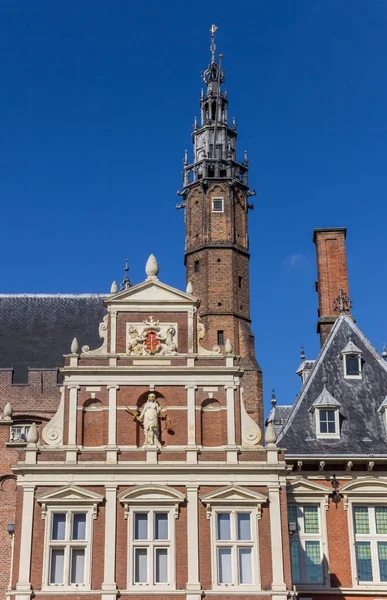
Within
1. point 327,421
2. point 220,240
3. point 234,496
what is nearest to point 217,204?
point 220,240

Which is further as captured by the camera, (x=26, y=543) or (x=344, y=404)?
(x=344, y=404)

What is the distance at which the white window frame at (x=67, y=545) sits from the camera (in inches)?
1112

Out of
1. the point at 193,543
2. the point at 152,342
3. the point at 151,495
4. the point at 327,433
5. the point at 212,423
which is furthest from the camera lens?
the point at 327,433

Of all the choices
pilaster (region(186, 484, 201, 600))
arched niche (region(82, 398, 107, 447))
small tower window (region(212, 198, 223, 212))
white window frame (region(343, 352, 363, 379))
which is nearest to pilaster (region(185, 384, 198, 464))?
pilaster (region(186, 484, 201, 600))

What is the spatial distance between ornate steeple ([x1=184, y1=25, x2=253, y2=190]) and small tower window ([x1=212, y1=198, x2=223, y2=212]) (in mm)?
1405

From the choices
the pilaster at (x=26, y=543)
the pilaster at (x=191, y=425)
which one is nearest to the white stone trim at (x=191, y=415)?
the pilaster at (x=191, y=425)

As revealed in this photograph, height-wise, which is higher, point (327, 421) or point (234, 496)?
point (327, 421)

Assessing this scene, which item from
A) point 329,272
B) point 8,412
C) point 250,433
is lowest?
point 250,433

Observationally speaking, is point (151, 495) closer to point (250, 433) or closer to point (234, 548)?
point (234, 548)

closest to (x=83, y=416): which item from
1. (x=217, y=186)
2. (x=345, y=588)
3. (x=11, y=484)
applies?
(x=11, y=484)

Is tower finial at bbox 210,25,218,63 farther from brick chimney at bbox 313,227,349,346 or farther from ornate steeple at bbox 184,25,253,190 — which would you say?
brick chimney at bbox 313,227,349,346

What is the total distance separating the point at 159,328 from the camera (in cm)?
3175

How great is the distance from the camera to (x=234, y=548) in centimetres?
2894

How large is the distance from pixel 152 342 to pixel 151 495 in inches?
203
